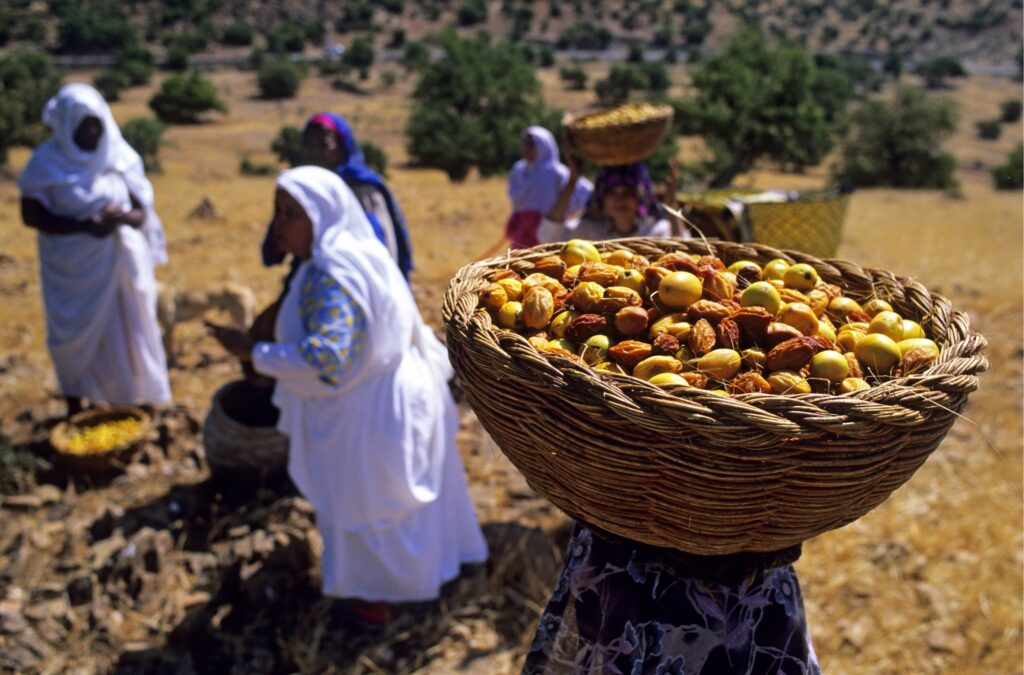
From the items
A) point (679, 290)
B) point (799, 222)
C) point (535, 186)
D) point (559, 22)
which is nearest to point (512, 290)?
point (679, 290)

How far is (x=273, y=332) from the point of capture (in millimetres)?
3287

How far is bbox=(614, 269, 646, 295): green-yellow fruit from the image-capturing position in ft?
5.12

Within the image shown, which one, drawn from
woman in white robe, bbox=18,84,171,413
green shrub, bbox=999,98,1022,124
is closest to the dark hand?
woman in white robe, bbox=18,84,171,413

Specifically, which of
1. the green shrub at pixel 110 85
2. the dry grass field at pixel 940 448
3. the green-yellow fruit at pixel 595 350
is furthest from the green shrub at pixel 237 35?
the green-yellow fruit at pixel 595 350

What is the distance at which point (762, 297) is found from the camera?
1.47 meters

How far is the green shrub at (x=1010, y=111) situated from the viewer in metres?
43.9

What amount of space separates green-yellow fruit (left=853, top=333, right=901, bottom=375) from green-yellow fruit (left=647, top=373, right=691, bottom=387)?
1.19 feet

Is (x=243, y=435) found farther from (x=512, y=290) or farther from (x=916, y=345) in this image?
(x=916, y=345)

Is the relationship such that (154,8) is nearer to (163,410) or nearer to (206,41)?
(206,41)

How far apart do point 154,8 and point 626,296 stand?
8238 cm

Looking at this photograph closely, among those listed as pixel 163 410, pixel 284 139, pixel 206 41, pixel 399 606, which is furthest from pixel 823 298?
pixel 206 41

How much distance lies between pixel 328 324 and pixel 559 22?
90371 mm

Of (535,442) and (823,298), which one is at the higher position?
(823,298)

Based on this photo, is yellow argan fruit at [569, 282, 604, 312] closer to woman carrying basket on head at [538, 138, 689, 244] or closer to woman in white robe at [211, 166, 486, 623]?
woman in white robe at [211, 166, 486, 623]
